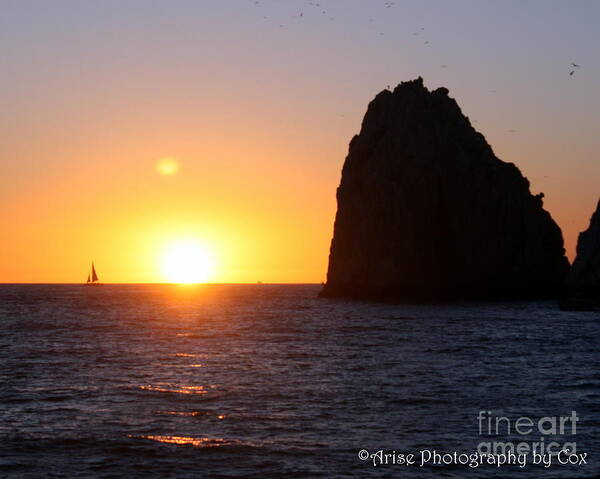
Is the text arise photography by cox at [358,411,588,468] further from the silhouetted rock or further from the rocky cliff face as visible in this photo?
the rocky cliff face

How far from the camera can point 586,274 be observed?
100 metres

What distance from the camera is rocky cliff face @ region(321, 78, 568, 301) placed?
139 m

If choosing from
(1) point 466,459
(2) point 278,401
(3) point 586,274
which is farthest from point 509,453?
(3) point 586,274

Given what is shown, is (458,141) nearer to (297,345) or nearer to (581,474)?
(297,345)

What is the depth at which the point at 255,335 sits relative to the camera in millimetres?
71688

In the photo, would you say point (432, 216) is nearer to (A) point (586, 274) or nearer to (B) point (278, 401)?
(A) point (586, 274)

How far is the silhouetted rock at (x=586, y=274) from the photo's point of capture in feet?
326

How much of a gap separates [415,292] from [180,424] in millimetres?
111470

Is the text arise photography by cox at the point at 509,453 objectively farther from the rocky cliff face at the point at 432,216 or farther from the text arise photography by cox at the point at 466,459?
the rocky cliff face at the point at 432,216

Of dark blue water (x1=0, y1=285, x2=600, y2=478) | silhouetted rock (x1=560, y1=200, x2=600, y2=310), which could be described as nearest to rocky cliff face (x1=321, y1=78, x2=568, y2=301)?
silhouetted rock (x1=560, y1=200, x2=600, y2=310)

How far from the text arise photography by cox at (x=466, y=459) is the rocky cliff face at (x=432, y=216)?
11126 cm

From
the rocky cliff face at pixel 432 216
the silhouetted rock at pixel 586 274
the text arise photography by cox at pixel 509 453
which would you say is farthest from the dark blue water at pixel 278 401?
the rocky cliff face at pixel 432 216

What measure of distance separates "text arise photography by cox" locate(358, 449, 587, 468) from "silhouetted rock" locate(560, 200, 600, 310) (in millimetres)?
77465

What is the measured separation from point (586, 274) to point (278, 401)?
243 ft
